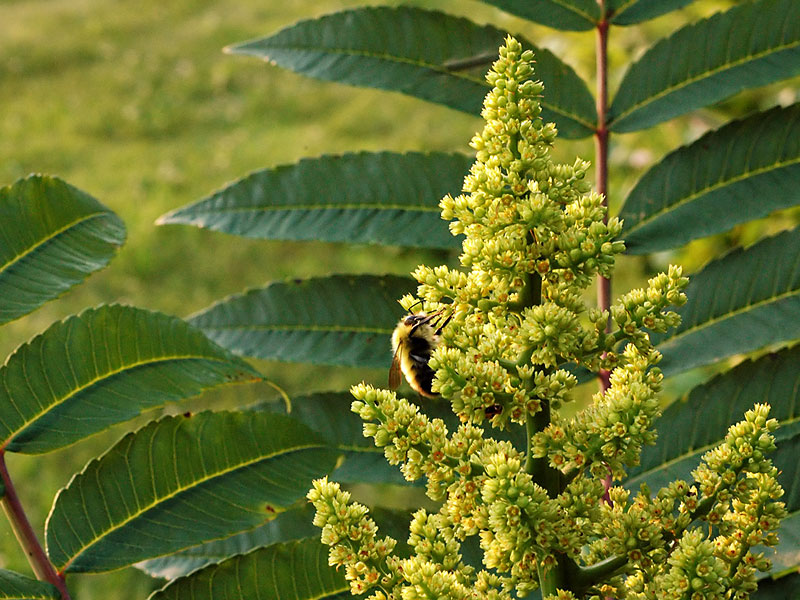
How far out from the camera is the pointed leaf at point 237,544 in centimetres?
212

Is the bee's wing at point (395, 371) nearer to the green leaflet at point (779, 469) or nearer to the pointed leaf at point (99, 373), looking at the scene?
the pointed leaf at point (99, 373)

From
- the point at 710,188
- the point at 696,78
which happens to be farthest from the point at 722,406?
the point at 696,78

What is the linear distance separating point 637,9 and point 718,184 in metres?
0.48

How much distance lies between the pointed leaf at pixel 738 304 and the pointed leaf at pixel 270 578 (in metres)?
0.91

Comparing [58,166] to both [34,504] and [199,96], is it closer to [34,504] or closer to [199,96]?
[199,96]

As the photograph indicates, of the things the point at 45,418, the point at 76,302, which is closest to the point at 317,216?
the point at 45,418

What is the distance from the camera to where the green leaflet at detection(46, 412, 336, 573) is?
1.75 metres

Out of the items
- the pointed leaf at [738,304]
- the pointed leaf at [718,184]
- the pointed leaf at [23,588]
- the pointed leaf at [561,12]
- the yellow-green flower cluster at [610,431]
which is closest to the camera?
the yellow-green flower cluster at [610,431]

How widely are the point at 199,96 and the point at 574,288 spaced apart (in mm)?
10295

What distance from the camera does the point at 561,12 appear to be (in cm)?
229

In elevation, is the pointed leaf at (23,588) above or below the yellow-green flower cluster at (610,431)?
below

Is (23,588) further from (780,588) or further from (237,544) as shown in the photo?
(780,588)

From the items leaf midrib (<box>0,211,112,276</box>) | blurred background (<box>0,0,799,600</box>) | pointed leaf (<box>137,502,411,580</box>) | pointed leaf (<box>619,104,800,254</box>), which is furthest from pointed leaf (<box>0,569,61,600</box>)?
blurred background (<box>0,0,799,600</box>)

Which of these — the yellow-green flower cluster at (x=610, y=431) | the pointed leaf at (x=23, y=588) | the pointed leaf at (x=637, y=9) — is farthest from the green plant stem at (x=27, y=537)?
the pointed leaf at (x=637, y=9)
